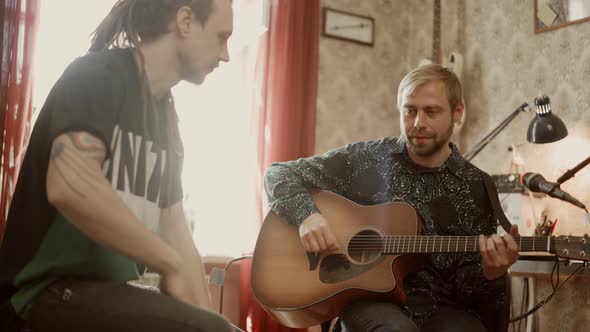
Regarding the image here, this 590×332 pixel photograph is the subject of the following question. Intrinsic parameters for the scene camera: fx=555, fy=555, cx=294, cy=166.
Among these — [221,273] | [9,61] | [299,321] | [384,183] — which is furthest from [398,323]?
[9,61]

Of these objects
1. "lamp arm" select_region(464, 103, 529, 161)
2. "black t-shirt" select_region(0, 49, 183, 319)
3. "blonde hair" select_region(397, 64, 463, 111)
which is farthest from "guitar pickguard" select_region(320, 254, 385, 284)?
"lamp arm" select_region(464, 103, 529, 161)

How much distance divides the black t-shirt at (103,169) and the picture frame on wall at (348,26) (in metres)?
2.76

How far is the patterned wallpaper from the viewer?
298cm

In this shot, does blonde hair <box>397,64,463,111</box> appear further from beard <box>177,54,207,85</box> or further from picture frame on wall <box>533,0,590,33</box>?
picture frame on wall <box>533,0,590,33</box>

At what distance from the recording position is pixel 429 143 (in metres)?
1.89

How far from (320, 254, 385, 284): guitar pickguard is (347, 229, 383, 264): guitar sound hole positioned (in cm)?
2

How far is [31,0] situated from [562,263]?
2605 millimetres

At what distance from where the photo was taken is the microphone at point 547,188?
2350mm

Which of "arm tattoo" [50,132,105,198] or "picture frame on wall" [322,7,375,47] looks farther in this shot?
"picture frame on wall" [322,7,375,47]

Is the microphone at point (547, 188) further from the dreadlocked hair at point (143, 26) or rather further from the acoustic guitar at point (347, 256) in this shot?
the dreadlocked hair at point (143, 26)

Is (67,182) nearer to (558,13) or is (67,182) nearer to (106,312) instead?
(106,312)

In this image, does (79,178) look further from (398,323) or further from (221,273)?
(221,273)

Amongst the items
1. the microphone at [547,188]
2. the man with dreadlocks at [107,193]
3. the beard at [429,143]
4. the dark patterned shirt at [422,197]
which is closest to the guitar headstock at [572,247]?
the dark patterned shirt at [422,197]

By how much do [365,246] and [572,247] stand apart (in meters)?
0.61
